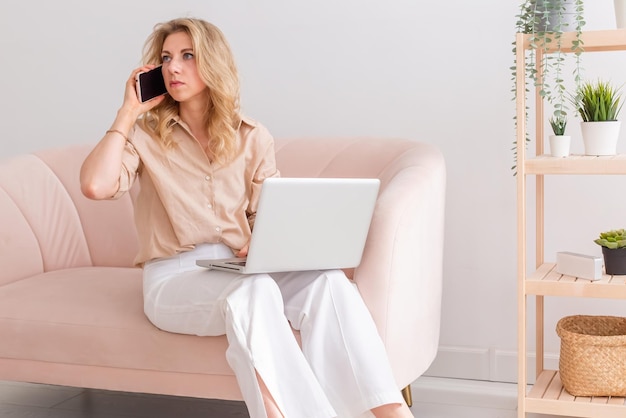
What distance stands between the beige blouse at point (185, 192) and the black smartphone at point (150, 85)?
10 centimetres

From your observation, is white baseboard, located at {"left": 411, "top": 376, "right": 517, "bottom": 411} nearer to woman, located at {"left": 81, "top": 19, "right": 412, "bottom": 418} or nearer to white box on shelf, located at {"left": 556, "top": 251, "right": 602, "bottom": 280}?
white box on shelf, located at {"left": 556, "top": 251, "right": 602, "bottom": 280}

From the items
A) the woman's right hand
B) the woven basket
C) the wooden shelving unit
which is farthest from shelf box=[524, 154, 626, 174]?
the woman's right hand

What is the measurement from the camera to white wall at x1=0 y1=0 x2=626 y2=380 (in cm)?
286

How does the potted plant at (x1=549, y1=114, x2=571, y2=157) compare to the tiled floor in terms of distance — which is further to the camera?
the tiled floor

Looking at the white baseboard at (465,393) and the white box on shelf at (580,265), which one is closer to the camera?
the white box on shelf at (580,265)

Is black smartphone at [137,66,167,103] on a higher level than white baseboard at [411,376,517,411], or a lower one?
higher

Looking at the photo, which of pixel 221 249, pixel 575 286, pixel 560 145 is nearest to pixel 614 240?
pixel 575 286

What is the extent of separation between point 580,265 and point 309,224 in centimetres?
86

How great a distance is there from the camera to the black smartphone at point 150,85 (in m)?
2.32

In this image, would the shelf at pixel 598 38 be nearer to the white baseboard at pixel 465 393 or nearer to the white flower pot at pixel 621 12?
the white flower pot at pixel 621 12

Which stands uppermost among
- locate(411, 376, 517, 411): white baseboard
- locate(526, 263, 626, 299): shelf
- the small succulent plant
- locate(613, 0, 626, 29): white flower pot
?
locate(613, 0, 626, 29): white flower pot

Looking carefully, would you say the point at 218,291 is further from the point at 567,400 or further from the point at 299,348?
the point at 567,400

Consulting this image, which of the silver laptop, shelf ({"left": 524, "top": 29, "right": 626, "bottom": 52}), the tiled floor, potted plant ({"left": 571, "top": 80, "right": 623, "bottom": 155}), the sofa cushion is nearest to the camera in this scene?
the silver laptop

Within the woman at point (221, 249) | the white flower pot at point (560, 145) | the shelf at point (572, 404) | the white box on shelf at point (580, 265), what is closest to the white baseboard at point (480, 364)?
the shelf at point (572, 404)
